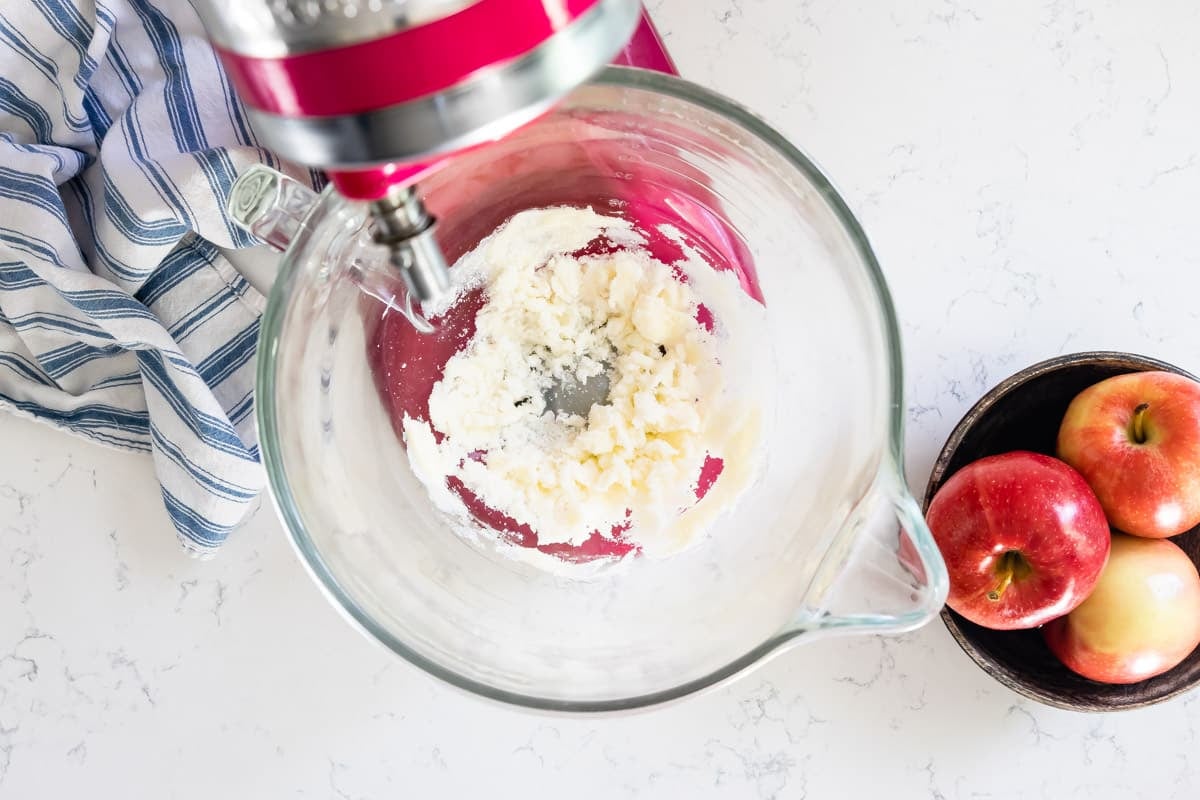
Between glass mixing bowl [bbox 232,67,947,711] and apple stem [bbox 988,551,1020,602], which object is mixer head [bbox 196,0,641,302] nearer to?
glass mixing bowl [bbox 232,67,947,711]

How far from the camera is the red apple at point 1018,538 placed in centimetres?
102

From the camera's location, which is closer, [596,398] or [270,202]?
[270,202]

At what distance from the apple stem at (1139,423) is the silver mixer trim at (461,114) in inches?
30.0

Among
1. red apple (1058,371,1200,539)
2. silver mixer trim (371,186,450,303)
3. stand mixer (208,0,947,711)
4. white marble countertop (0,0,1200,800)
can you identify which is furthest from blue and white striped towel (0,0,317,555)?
red apple (1058,371,1200,539)

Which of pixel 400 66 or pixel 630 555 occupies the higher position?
pixel 400 66

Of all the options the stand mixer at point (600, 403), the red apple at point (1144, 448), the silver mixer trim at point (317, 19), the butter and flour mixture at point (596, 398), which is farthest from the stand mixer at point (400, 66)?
the red apple at point (1144, 448)

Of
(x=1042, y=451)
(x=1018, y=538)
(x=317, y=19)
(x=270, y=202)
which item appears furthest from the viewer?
(x=1042, y=451)

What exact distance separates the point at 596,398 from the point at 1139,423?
1.90 ft

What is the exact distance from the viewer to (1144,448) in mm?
1058

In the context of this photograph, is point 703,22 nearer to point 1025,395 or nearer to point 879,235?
point 879,235

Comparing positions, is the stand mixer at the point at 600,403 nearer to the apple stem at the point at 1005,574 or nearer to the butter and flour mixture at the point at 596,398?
the butter and flour mixture at the point at 596,398

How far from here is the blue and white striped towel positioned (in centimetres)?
111

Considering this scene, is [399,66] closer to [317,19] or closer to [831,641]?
[317,19]

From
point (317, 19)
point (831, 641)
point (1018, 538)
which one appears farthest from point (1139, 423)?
point (317, 19)
